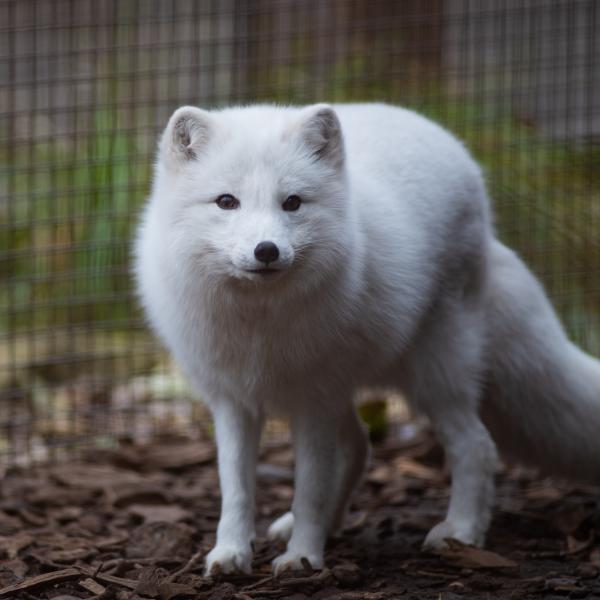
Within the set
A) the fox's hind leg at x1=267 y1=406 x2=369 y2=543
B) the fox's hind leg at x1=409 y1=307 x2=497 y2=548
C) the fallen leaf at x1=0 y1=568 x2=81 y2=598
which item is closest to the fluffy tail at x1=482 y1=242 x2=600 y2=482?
the fox's hind leg at x1=409 y1=307 x2=497 y2=548

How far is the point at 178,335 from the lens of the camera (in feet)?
11.3

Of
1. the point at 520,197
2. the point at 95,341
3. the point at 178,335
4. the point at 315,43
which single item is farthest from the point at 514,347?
the point at 95,341

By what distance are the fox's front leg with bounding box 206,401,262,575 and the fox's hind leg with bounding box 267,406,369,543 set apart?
47cm

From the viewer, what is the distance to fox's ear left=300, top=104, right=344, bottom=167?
128 inches

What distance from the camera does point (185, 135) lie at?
3.29 metres

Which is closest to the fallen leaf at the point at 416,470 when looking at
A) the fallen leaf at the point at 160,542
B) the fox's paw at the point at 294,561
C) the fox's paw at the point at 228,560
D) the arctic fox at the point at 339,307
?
the arctic fox at the point at 339,307

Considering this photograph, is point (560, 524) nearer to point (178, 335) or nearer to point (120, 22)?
point (178, 335)

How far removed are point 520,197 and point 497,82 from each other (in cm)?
67

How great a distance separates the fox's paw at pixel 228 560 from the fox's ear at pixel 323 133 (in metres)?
1.33

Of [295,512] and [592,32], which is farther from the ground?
[592,32]

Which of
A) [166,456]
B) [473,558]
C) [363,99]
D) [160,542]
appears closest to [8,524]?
[160,542]

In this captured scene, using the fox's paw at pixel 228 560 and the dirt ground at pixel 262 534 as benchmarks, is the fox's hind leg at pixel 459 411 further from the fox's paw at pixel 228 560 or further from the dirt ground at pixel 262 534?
the fox's paw at pixel 228 560

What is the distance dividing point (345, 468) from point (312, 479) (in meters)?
0.56

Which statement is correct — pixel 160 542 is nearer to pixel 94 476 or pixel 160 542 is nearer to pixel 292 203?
pixel 94 476
